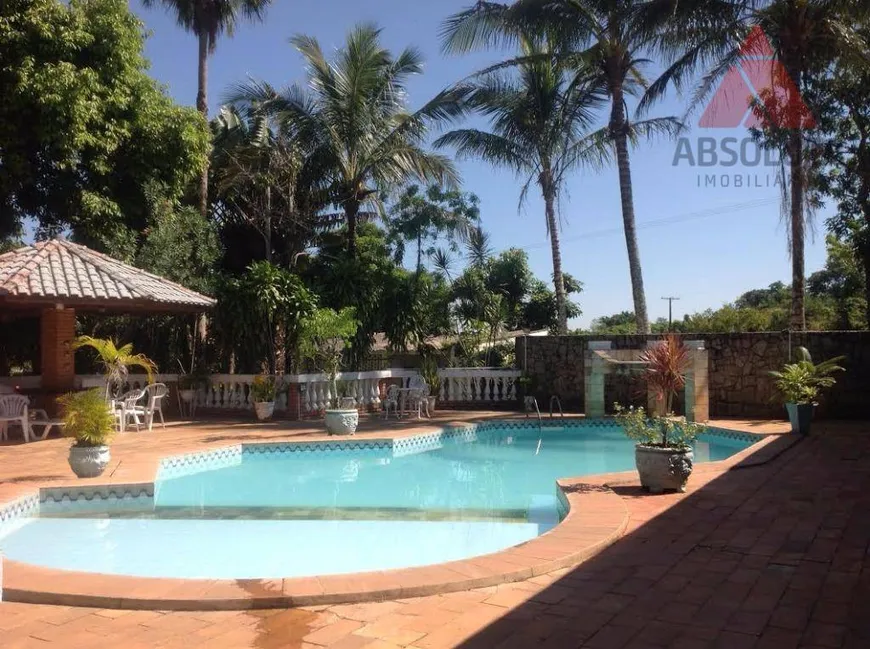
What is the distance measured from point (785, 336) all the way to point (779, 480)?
8.18m

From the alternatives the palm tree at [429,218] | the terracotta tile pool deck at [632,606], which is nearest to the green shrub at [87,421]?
the terracotta tile pool deck at [632,606]

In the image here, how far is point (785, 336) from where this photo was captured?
15.0 meters

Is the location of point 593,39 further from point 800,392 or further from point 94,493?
point 94,493

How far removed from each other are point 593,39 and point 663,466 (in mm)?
13035

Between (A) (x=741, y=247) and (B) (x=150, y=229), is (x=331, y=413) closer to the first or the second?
(B) (x=150, y=229)

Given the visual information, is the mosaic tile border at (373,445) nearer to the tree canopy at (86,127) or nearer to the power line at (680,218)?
the tree canopy at (86,127)

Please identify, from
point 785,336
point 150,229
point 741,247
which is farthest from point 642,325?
point 150,229

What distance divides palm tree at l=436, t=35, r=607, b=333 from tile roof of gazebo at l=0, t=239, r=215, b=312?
388 inches

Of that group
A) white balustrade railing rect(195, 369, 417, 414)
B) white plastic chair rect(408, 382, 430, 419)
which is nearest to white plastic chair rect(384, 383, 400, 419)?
white plastic chair rect(408, 382, 430, 419)

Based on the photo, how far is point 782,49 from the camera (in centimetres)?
1493

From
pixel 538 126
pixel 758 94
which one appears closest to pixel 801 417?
pixel 758 94

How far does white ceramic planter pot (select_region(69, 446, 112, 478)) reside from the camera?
8008 millimetres

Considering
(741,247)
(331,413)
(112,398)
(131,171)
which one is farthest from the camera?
(741,247)

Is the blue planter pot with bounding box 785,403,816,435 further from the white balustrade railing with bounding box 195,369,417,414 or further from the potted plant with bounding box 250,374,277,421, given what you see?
the potted plant with bounding box 250,374,277,421
